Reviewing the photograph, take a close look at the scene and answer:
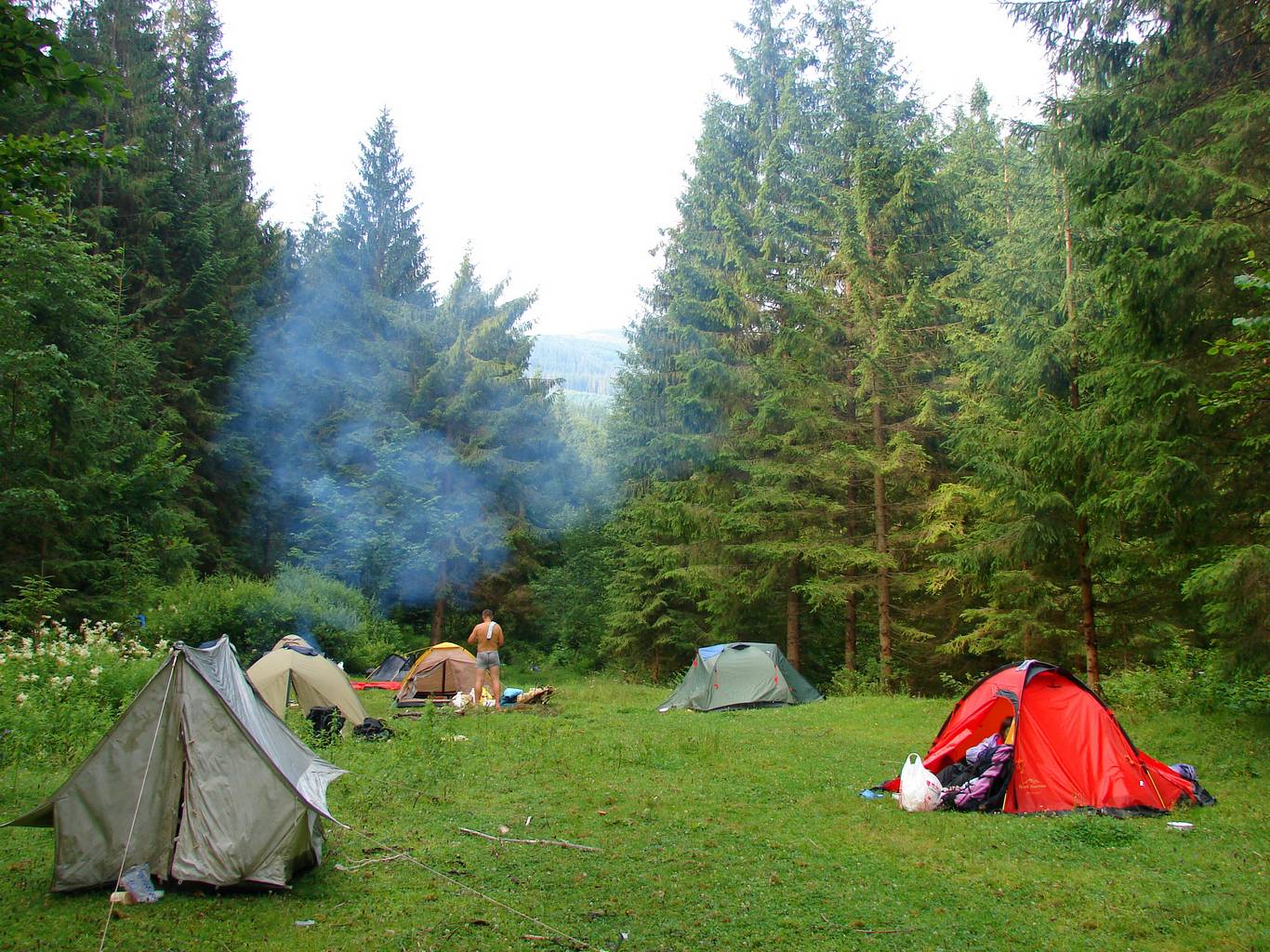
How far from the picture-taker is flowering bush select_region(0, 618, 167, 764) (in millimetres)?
7512

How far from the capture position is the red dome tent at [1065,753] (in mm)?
6895

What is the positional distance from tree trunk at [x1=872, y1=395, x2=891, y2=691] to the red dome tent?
8697mm

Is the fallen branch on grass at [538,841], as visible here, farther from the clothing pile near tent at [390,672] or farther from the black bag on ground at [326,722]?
the clothing pile near tent at [390,672]

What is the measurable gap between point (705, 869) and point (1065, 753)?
150 inches

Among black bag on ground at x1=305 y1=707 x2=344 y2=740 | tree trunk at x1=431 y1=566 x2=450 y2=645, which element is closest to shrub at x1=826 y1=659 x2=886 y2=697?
black bag on ground at x1=305 y1=707 x2=344 y2=740

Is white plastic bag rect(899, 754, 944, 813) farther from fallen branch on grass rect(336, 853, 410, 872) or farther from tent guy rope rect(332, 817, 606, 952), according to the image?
fallen branch on grass rect(336, 853, 410, 872)

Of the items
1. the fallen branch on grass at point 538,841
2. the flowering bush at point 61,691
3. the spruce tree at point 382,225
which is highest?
the spruce tree at point 382,225

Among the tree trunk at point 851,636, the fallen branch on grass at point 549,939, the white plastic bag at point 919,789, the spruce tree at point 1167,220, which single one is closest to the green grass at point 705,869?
the fallen branch on grass at point 549,939

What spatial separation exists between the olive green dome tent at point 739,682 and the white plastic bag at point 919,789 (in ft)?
24.3

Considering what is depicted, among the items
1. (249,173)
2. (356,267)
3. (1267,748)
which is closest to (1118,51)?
(1267,748)

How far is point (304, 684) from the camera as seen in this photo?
11562 millimetres

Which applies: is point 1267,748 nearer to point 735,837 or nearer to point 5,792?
point 735,837

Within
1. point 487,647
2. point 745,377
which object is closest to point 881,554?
point 745,377

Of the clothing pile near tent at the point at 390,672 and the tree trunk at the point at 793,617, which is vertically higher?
the tree trunk at the point at 793,617
